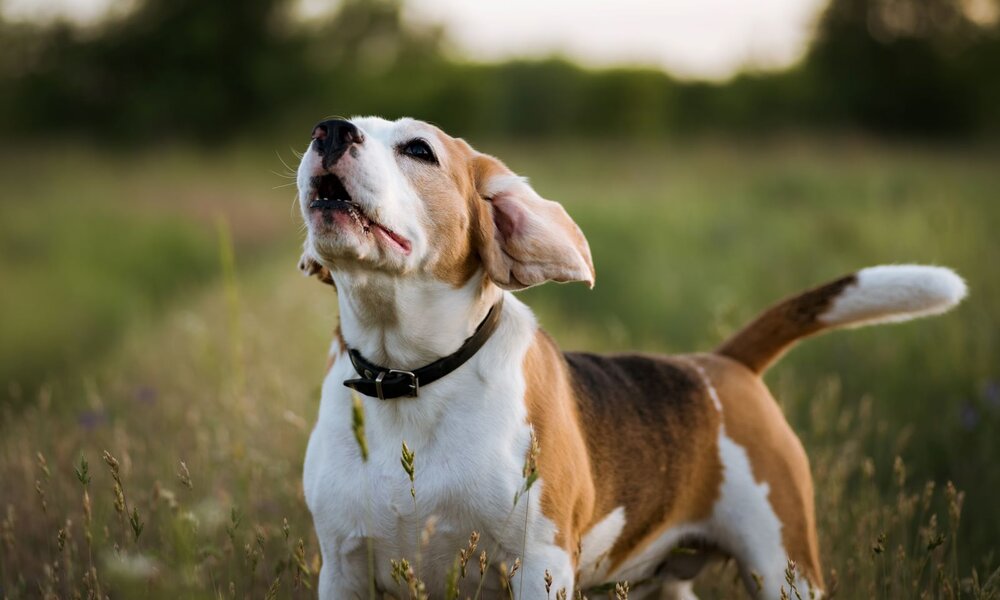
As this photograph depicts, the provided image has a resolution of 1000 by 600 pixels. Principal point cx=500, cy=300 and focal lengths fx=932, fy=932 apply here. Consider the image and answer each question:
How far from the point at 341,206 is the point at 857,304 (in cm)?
216

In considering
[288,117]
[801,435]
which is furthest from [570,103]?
[801,435]

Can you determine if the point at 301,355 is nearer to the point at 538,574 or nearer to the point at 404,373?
the point at 404,373

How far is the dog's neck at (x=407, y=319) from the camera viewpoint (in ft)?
9.93

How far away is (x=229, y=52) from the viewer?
27.1 m

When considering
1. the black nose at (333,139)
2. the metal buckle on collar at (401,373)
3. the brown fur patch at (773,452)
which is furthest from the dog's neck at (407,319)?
the brown fur patch at (773,452)

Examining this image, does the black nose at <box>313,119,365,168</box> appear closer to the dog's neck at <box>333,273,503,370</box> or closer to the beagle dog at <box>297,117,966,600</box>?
the beagle dog at <box>297,117,966,600</box>

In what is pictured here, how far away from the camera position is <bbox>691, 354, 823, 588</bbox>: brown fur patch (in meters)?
3.54

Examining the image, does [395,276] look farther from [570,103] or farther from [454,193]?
[570,103]

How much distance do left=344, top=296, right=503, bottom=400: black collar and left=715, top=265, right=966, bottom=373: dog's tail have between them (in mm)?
1436

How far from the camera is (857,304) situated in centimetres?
375

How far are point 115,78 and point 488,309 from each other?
1077 inches

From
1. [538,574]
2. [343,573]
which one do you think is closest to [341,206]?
[343,573]

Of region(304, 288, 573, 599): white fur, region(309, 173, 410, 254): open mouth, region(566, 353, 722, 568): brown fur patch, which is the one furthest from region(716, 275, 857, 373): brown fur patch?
region(309, 173, 410, 254): open mouth

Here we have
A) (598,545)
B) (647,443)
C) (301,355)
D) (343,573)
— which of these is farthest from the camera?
(301,355)
